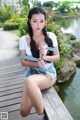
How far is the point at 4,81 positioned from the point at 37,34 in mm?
2319

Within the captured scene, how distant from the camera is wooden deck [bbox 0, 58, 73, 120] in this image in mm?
2348

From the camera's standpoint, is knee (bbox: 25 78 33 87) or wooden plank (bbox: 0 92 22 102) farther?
wooden plank (bbox: 0 92 22 102)

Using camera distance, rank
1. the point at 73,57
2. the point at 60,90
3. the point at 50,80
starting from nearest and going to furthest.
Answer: the point at 50,80 → the point at 60,90 → the point at 73,57

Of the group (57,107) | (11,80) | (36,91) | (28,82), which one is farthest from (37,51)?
(11,80)

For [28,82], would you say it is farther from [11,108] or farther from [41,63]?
[11,108]

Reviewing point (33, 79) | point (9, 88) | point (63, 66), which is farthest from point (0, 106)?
point (63, 66)

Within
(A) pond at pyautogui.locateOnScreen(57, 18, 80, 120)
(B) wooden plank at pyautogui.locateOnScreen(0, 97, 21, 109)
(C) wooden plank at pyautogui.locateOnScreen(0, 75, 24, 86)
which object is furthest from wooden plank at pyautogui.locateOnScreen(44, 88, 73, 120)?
(A) pond at pyautogui.locateOnScreen(57, 18, 80, 120)

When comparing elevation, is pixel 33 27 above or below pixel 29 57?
above

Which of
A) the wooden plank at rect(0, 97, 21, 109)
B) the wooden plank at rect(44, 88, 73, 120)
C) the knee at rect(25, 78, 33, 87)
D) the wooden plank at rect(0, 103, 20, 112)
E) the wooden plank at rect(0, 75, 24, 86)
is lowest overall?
the wooden plank at rect(0, 75, 24, 86)

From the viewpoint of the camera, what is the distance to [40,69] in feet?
9.03

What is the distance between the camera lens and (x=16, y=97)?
12.2 ft

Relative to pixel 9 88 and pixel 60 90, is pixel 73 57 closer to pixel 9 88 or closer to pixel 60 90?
pixel 60 90

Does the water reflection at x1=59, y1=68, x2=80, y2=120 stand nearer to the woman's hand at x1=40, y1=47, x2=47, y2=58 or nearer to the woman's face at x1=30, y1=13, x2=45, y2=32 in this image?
the woman's hand at x1=40, y1=47, x2=47, y2=58

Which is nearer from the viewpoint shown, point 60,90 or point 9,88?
point 9,88
